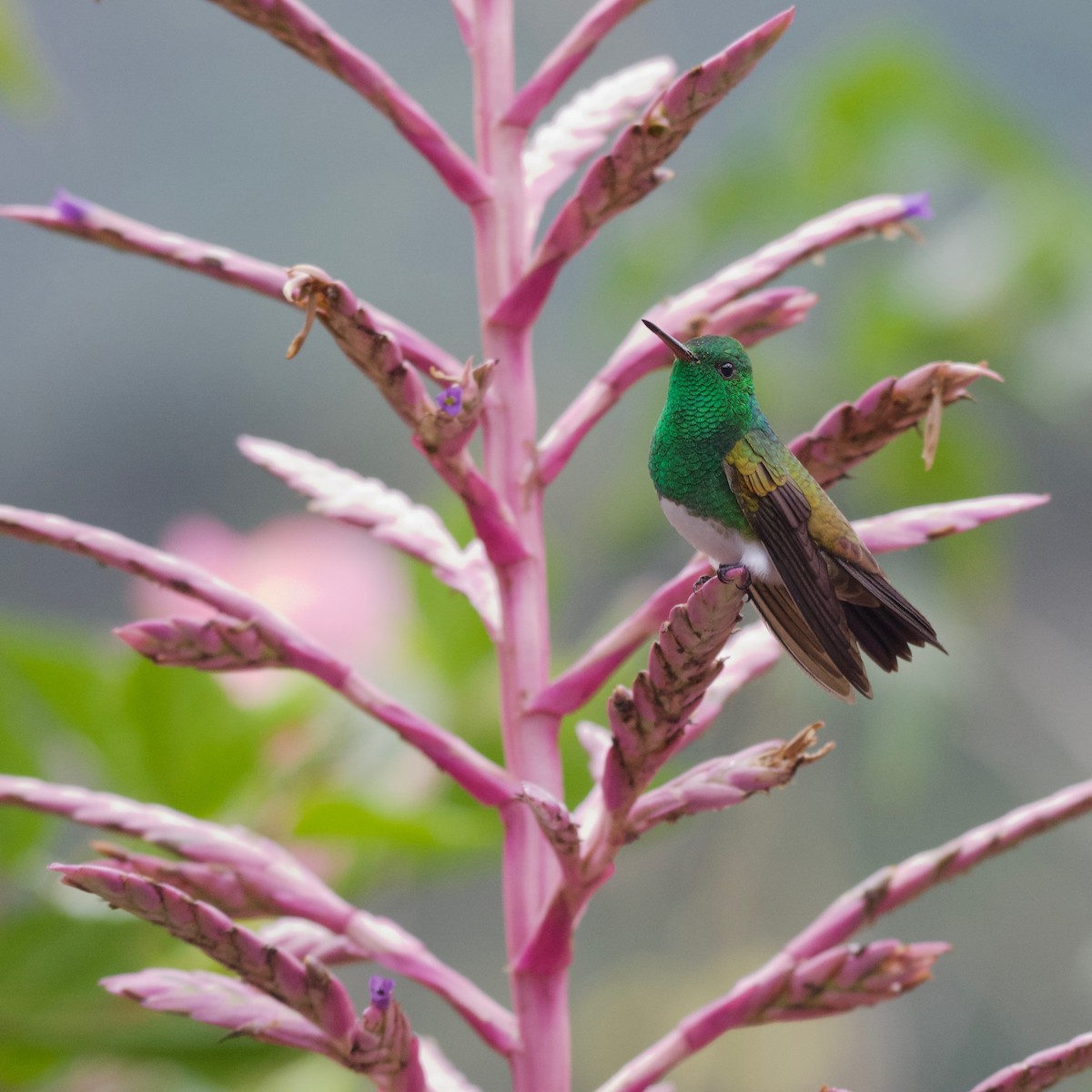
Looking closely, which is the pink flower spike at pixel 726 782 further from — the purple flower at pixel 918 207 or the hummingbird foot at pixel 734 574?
the purple flower at pixel 918 207

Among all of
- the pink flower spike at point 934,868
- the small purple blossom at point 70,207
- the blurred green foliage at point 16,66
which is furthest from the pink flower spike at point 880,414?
the blurred green foliage at point 16,66

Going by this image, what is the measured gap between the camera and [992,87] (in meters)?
Result: 1.52

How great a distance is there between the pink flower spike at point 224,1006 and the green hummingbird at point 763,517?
16cm

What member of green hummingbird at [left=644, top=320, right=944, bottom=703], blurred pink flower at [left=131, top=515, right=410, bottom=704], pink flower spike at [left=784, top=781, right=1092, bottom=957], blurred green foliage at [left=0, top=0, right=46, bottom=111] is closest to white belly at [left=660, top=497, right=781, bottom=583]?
green hummingbird at [left=644, top=320, right=944, bottom=703]

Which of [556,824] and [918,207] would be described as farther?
[918,207]

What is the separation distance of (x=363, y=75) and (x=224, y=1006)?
0.92ft

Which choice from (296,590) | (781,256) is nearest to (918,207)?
(781,256)

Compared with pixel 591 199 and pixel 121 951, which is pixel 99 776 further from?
pixel 591 199

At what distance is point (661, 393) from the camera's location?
1590mm

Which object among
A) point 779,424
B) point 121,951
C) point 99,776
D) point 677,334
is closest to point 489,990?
point 779,424

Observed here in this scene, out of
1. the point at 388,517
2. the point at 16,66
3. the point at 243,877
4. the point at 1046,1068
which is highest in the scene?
the point at 16,66

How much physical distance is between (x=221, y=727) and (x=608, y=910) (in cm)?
143

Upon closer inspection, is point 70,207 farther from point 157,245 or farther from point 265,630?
point 265,630

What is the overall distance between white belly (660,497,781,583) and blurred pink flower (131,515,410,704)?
1.79ft
